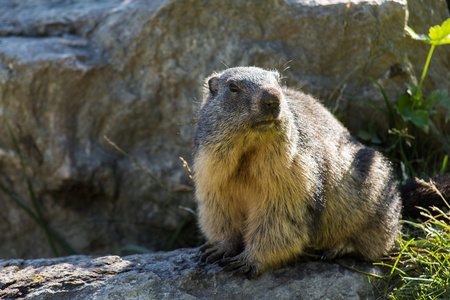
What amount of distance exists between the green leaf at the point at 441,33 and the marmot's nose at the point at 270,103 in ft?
7.74

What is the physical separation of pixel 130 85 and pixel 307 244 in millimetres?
3453

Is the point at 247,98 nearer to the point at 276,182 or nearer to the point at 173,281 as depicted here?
the point at 276,182

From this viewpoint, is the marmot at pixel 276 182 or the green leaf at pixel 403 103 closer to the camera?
the marmot at pixel 276 182

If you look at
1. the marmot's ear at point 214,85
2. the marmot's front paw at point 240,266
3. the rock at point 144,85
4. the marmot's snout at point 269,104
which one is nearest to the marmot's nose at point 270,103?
the marmot's snout at point 269,104

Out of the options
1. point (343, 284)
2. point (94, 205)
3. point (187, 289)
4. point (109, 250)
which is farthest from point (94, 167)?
point (343, 284)

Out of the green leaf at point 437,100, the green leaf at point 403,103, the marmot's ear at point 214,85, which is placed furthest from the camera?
the green leaf at point 403,103

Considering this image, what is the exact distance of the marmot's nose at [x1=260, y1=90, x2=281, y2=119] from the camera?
362 cm

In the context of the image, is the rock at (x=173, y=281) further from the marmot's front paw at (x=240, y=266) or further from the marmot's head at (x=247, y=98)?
the marmot's head at (x=247, y=98)

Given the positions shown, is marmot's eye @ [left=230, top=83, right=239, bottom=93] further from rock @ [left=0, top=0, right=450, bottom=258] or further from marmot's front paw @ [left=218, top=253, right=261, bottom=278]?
rock @ [left=0, top=0, right=450, bottom=258]

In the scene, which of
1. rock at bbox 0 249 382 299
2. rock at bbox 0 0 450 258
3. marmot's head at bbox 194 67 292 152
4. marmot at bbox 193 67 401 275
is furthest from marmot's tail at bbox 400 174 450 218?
marmot's head at bbox 194 67 292 152

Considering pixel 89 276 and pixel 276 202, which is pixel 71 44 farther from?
pixel 276 202

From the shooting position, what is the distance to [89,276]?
13.3 ft

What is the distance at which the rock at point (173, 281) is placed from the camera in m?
3.87

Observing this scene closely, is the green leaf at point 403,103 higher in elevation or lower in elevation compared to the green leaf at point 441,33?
lower
